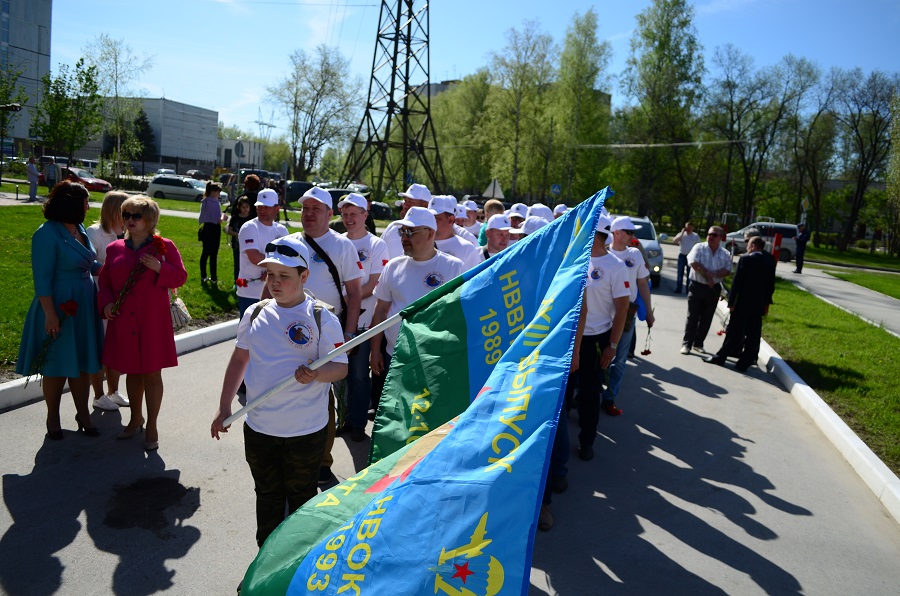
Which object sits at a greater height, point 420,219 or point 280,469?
point 420,219

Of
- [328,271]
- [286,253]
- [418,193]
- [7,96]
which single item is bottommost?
[328,271]

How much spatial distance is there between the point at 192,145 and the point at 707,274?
82794 mm

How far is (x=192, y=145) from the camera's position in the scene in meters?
83.4

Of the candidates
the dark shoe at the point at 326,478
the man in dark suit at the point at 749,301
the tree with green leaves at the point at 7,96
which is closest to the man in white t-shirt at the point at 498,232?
the dark shoe at the point at 326,478

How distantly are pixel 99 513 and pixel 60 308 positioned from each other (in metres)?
1.78

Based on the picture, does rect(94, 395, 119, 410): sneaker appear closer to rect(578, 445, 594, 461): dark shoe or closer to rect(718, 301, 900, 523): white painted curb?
rect(578, 445, 594, 461): dark shoe

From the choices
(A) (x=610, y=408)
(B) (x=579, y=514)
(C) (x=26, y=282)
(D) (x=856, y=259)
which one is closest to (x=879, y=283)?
(D) (x=856, y=259)

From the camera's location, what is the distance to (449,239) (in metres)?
6.69

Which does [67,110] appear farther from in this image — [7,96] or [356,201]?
[356,201]

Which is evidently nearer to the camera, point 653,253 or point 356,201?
point 356,201

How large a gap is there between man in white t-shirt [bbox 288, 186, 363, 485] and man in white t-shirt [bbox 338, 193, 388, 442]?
21 cm

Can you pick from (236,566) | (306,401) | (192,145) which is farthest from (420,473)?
(192,145)

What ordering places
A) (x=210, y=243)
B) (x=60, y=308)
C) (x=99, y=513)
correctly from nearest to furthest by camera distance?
(x=99, y=513) → (x=60, y=308) → (x=210, y=243)

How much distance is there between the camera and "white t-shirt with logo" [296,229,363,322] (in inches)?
224
